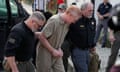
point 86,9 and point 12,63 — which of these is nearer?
point 12,63

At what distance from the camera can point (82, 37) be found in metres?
7.35

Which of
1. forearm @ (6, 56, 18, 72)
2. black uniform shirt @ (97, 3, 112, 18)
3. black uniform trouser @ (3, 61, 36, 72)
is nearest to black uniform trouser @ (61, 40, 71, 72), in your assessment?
black uniform trouser @ (3, 61, 36, 72)

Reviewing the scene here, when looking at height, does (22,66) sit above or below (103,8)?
above

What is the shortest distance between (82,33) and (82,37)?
0.07 meters

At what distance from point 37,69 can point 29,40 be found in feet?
4.18

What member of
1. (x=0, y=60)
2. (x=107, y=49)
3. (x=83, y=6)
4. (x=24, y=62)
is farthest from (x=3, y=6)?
(x=107, y=49)

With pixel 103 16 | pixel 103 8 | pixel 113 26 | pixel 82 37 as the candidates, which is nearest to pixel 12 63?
pixel 82 37

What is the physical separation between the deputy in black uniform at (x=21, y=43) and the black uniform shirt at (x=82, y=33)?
1.63 m

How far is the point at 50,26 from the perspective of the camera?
654cm

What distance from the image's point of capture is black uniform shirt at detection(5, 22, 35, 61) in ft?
18.2

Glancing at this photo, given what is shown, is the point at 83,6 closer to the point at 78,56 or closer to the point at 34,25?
the point at 78,56

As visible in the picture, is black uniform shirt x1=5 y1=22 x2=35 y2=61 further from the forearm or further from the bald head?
the bald head

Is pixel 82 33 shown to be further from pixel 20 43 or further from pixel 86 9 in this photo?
pixel 20 43

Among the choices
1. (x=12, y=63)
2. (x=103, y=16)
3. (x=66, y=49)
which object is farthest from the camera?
(x=103, y=16)
